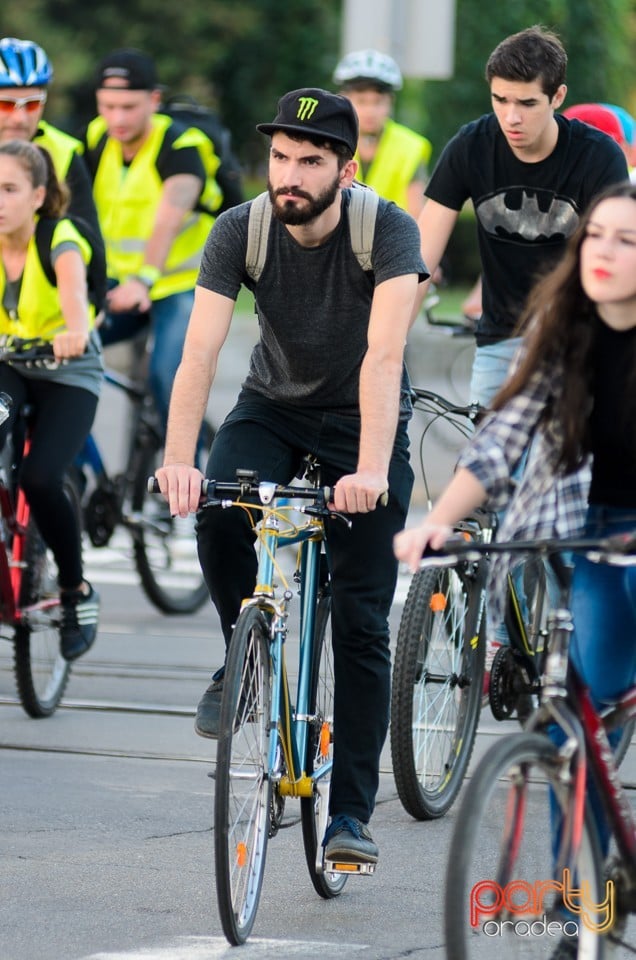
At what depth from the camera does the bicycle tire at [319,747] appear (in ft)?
15.4

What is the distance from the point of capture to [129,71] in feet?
29.2

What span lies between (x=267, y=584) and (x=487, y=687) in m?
1.55

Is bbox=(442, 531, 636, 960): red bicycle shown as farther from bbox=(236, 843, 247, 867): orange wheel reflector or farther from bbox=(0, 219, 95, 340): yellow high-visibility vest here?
bbox=(0, 219, 95, 340): yellow high-visibility vest

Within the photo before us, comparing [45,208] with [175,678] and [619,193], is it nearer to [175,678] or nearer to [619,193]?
[175,678]

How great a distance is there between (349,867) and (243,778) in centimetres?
51

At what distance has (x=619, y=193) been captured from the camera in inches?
148

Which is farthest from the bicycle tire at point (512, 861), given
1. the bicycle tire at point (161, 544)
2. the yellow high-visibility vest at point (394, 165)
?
the yellow high-visibility vest at point (394, 165)

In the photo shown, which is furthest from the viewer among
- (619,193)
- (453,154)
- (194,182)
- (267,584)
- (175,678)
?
(194,182)

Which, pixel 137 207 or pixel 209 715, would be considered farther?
pixel 137 207

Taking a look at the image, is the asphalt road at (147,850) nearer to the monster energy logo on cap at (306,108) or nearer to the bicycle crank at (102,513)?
the bicycle crank at (102,513)

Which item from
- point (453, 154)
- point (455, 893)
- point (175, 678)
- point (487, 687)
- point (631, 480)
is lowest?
point (175, 678)

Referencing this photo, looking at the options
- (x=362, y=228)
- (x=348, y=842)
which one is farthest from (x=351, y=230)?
(x=348, y=842)

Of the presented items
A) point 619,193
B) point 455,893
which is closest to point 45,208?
point 619,193

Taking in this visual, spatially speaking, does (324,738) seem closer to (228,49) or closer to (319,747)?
(319,747)
